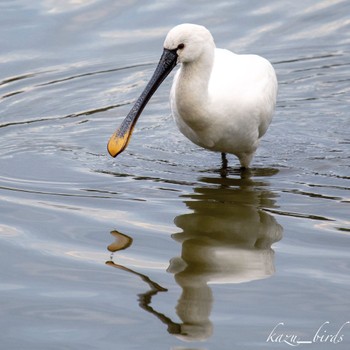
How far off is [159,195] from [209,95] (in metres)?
0.85

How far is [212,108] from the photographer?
8516mm

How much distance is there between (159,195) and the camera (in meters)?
8.54

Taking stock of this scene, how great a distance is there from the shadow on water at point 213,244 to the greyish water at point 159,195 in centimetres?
2

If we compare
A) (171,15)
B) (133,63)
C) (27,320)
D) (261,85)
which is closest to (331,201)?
(261,85)

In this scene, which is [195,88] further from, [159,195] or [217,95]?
[159,195]

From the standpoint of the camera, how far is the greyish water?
6129 mm

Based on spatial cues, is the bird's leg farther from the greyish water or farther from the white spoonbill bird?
the white spoonbill bird

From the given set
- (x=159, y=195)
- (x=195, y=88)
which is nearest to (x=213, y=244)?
(x=159, y=195)

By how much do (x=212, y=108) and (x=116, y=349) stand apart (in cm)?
316

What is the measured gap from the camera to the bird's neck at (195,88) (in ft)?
27.6

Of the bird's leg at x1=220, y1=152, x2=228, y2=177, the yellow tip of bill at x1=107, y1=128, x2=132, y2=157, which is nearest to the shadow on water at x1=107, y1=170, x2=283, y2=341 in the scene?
the bird's leg at x1=220, y1=152, x2=228, y2=177

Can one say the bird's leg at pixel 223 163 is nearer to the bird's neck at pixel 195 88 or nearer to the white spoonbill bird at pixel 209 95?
the white spoonbill bird at pixel 209 95

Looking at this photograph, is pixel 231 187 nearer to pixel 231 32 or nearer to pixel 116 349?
pixel 116 349

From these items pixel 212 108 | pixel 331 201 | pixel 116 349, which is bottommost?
pixel 116 349
